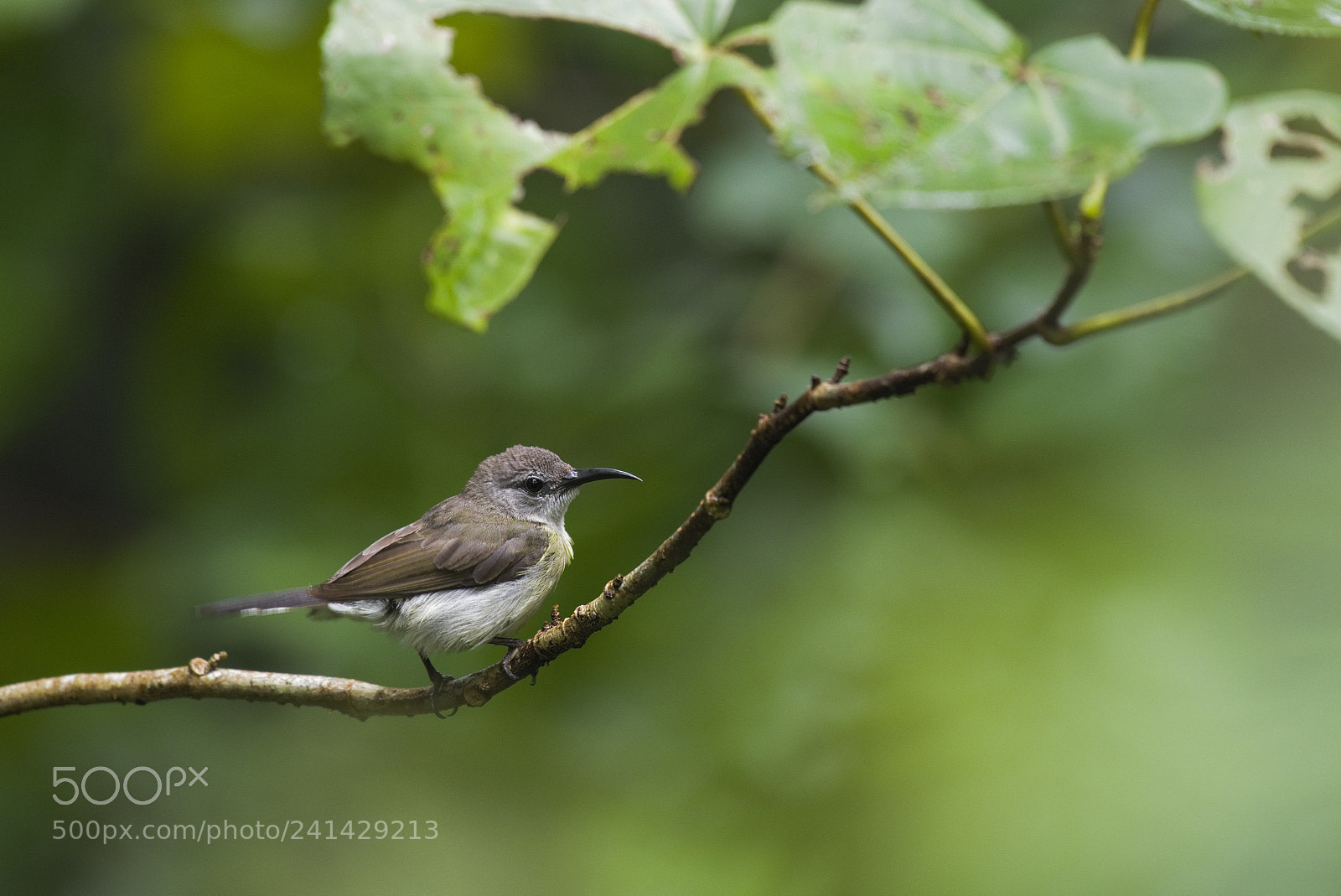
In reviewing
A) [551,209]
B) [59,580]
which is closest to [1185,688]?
[551,209]

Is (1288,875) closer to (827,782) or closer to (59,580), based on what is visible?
(827,782)

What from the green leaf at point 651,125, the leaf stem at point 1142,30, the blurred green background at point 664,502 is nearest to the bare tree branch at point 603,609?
the leaf stem at point 1142,30

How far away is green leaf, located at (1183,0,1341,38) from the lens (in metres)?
1.27

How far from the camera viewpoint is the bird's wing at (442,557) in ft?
8.87

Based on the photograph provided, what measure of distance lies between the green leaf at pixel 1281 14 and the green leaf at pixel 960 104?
0.46 ft

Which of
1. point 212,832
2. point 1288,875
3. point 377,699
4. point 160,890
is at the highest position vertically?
point 377,699

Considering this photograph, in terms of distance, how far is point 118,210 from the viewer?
4754 millimetres

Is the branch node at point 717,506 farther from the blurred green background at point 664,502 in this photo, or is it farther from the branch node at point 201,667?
the blurred green background at point 664,502

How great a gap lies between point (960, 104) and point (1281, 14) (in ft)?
1.40

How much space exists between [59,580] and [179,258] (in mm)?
1532

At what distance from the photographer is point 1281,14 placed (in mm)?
1290

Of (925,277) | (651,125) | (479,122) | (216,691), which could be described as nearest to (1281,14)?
(925,277)

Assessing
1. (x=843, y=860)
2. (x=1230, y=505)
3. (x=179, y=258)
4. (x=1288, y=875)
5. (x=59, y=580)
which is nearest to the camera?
(x=1288, y=875)

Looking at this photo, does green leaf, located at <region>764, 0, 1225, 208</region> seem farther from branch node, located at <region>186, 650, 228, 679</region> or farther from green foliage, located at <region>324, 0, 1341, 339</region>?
branch node, located at <region>186, 650, 228, 679</region>
